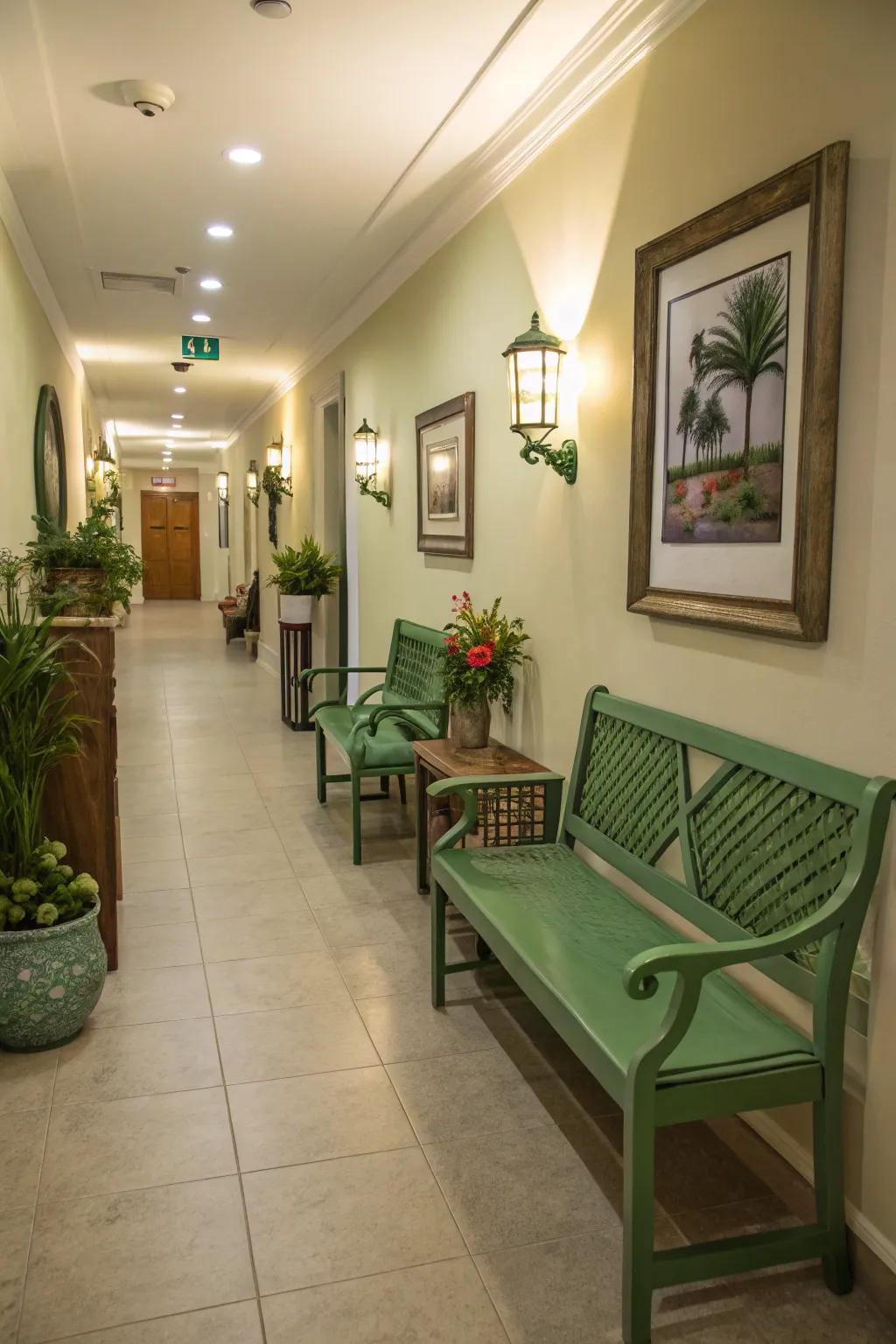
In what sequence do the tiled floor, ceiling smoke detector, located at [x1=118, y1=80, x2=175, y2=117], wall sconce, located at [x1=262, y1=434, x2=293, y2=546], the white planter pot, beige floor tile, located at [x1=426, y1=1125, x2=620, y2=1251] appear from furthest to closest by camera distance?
wall sconce, located at [x1=262, y1=434, x2=293, y2=546], the white planter pot, ceiling smoke detector, located at [x1=118, y1=80, x2=175, y2=117], beige floor tile, located at [x1=426, y1=1125, x2=620, y2=1251], the tiled floor

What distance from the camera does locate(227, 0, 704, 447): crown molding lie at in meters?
2.66

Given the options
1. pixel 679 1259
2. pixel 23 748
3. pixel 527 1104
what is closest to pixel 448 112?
pixel 23 748

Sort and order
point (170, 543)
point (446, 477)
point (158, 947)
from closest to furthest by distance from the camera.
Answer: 1. point (158, 947)
2. point (446, 477)
3. point (170, 543)

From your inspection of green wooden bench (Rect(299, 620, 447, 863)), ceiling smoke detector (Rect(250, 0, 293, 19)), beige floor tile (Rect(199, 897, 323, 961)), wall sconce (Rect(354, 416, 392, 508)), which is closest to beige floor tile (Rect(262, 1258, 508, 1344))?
beige floor tile (Rect(199, 897, 323, 961))

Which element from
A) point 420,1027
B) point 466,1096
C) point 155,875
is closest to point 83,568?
point 155,875

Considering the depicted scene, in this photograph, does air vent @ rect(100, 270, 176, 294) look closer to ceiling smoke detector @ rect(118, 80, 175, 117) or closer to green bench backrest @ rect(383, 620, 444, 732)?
ceiling smoke detector @ rect(118, 80, 175, 117)

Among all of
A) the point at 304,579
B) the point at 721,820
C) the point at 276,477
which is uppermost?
the point at 276,477

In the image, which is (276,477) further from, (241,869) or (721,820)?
(721,820)

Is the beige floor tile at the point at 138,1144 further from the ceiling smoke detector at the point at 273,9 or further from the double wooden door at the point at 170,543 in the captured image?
the double wooden door at the point at 170,543

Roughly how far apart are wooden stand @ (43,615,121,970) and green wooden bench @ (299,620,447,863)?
1.25 meters

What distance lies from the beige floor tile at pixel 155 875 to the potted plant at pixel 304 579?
3083 millimetres

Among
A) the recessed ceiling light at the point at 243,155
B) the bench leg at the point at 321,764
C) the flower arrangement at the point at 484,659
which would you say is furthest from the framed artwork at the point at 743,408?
the bench leg at the point at 321,764

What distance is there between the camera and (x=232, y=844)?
182 inches

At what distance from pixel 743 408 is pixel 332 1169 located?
1.99m
